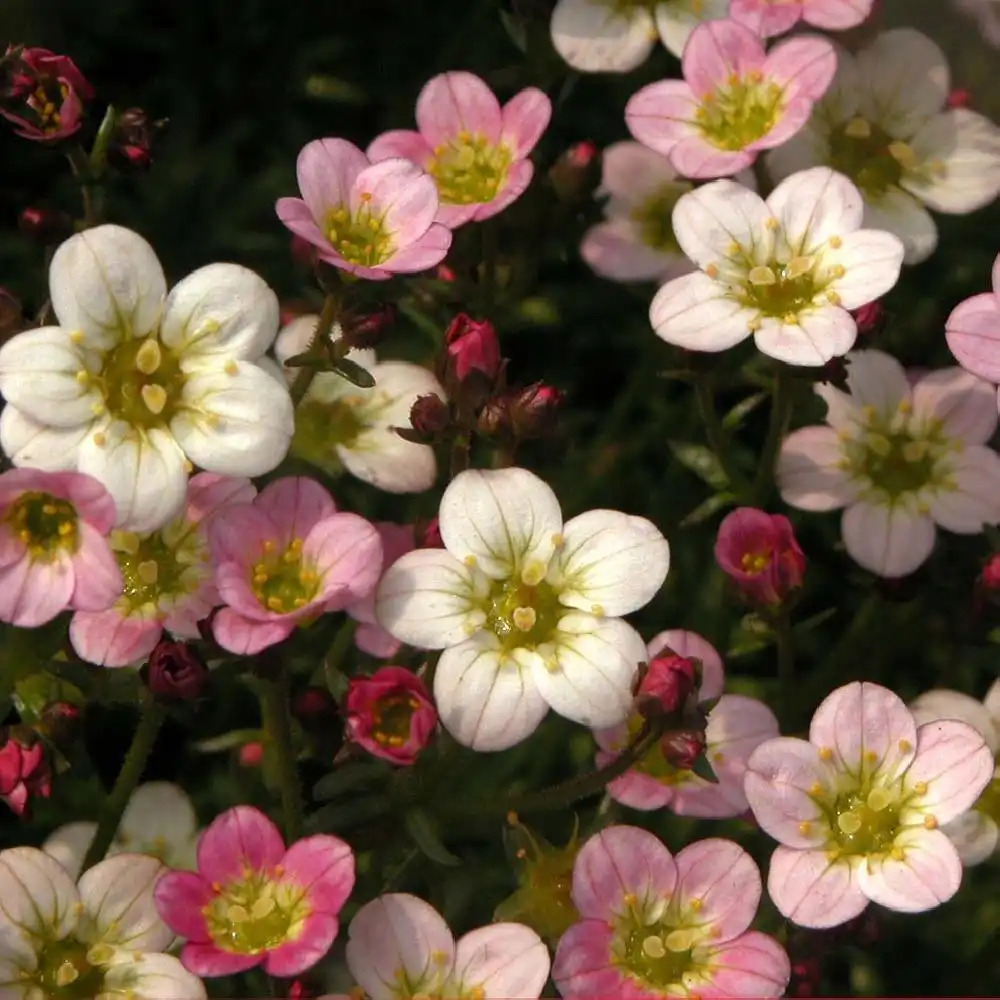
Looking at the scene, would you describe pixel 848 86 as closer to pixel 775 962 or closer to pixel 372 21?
pixel 372 21

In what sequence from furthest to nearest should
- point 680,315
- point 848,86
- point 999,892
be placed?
point 848,86, point 999,892, point 680,315

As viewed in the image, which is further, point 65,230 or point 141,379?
point 65,230

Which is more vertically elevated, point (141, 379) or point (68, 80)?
point (68, 80)

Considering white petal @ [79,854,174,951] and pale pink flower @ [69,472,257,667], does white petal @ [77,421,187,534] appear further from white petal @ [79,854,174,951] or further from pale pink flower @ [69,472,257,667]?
white petal @ [79,854,174,951]

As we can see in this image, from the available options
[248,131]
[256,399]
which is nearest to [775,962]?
[256,399]

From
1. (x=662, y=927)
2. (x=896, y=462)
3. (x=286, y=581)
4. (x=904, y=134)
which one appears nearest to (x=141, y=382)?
(x=286, y=581)

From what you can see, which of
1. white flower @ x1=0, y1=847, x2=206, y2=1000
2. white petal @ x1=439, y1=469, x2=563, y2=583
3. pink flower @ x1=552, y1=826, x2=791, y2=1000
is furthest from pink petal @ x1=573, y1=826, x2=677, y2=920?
white flower @ x1=0, y1=847, x2=206, y2=1000
